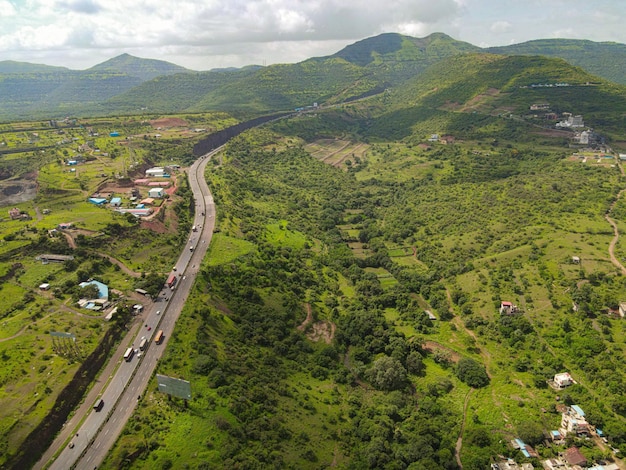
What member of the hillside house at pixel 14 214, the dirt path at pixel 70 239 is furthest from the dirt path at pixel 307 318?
the hillside house at pixel 14 214

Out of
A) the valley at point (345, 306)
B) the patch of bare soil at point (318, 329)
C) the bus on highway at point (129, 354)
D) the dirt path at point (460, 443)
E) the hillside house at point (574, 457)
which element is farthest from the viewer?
A: the patch of bare soil at point (318, 329)

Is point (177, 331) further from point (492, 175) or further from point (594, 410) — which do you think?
point (492, 175)

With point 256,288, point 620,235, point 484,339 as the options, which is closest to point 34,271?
point 256,288

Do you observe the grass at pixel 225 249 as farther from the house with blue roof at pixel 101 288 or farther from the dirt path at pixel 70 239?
the dirt path at pixel 70 239

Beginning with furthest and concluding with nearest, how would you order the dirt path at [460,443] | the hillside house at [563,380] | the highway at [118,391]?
the hillside house at [563,380] → the dirt path at [460,443] → the highway at [118,391]

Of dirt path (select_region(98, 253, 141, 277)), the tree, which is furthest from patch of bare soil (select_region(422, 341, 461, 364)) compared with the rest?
dirt path (select_region(98, 253, 141, 277))

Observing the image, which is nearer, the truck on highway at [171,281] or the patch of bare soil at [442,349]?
the patch of bare soil at [442,349]
